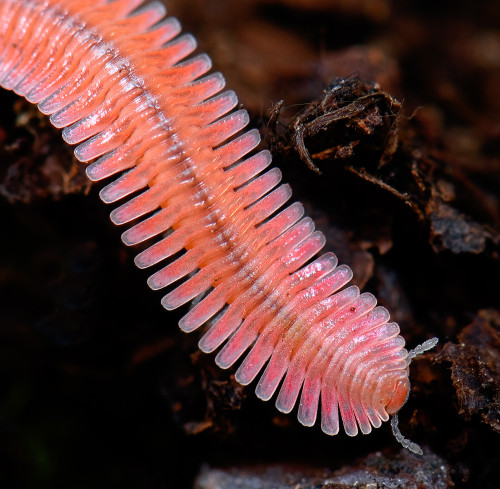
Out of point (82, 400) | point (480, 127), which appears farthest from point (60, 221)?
point (480, 127)

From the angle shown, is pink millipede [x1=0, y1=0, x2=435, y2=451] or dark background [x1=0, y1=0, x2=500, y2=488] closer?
pink millipede [x1=0, y1=0, x2=435, y2=451]

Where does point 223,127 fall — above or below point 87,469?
above

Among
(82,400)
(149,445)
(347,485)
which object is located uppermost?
(82,400)

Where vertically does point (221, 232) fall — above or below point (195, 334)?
above

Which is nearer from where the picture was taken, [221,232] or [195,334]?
[221,232]

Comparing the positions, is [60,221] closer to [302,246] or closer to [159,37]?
[159,37]

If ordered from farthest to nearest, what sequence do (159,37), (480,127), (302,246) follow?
(480,127)
(159,37)
(302,246)

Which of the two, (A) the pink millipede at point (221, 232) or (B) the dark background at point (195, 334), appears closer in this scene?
(A) the pink millipede at point (221, 232)

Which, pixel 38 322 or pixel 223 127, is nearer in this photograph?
pixel 223 127
